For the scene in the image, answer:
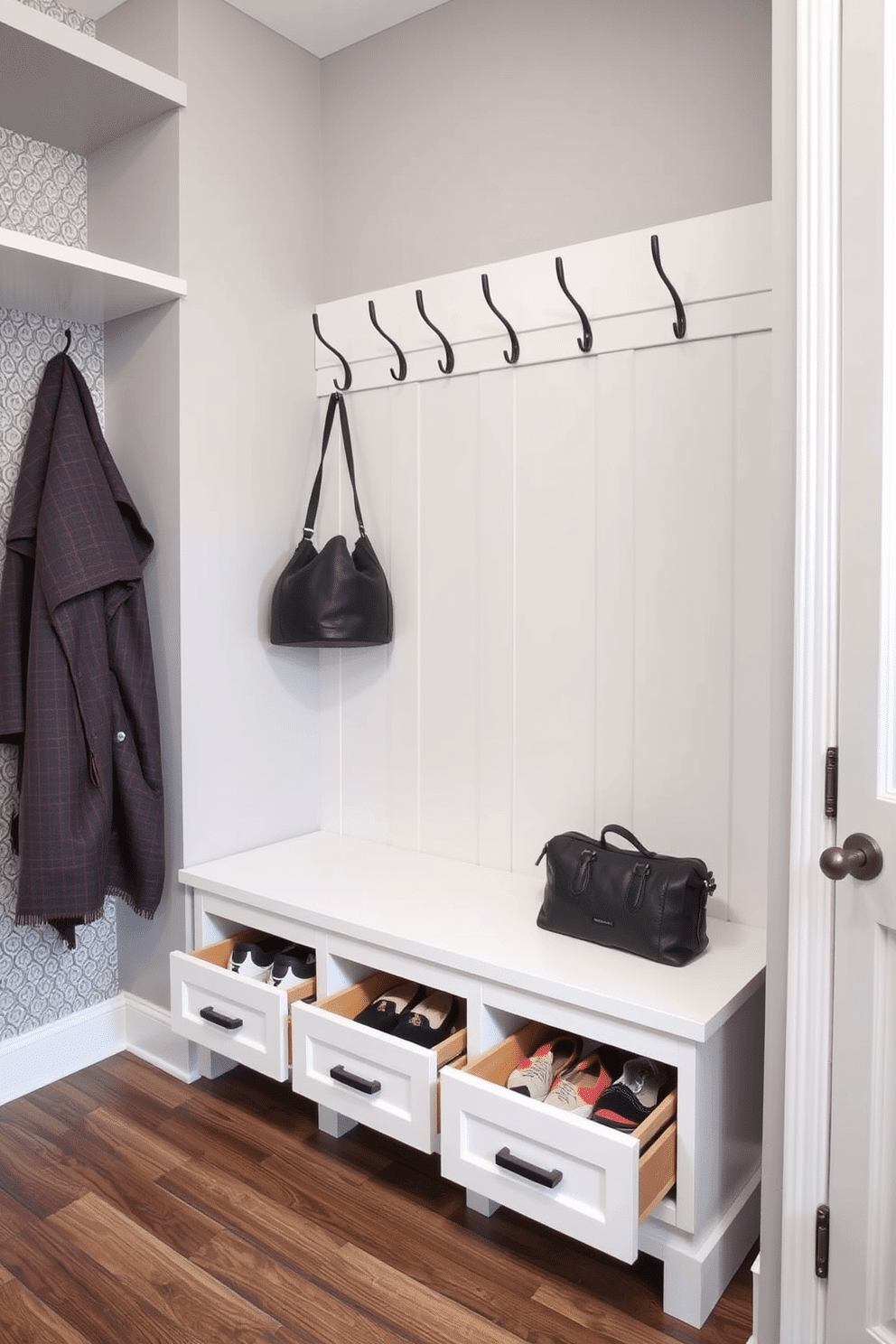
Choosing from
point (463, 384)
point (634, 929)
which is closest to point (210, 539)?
point (463, 384)

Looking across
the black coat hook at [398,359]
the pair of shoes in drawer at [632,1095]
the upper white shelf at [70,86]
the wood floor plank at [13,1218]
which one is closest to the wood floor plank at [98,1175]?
the wood floor plank at [13,1218]

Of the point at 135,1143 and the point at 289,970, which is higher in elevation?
the point at 289,970

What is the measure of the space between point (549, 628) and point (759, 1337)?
1.28 metres

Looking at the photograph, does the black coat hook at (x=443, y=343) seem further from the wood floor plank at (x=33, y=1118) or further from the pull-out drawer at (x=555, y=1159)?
the wood floor plank at (x=33, y=1118)

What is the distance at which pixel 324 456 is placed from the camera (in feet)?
7.97

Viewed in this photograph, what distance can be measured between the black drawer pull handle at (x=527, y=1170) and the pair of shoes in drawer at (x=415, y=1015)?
0.91 ft

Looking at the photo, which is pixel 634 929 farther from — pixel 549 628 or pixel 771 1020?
pixel 549 628

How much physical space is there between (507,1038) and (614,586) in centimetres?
90

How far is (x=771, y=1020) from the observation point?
137 centimetres

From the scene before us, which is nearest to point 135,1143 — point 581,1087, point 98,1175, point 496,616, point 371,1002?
point 98,1175

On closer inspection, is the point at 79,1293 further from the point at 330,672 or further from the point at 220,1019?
the point at 330,672

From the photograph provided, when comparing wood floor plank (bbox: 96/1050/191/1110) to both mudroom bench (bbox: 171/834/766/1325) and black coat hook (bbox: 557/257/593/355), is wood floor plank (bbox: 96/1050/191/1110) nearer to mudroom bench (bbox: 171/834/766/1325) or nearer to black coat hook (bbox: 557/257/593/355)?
mudroom bench (bbox: 171/834/766/1325)

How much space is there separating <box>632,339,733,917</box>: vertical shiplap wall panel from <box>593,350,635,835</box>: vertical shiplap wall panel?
0.02 meters

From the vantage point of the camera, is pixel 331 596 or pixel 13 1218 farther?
pixel 331 596
